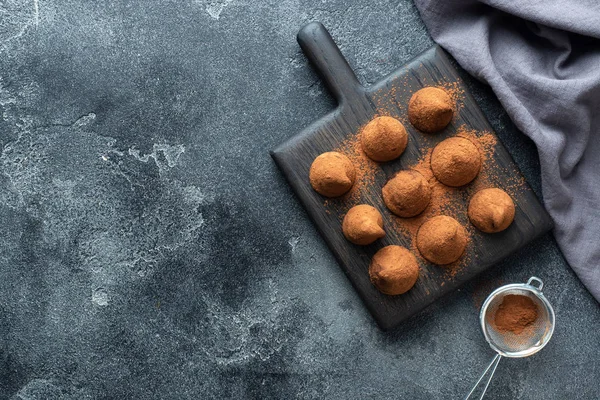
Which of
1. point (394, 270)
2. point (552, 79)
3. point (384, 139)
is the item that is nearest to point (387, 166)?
point (384, 139)

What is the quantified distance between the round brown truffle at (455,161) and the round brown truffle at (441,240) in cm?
6

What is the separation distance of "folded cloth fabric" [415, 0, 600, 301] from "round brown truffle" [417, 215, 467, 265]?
0.17m

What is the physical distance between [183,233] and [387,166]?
0.35 m

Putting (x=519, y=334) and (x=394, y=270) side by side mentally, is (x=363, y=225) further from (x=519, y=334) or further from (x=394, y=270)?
(x=519, y=334)

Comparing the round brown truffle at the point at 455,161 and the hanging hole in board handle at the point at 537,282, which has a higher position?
the round brown truffle at the point at 455,161

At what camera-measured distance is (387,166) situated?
0.84m

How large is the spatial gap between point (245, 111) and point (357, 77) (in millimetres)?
192

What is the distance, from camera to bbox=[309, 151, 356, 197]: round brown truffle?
79cm

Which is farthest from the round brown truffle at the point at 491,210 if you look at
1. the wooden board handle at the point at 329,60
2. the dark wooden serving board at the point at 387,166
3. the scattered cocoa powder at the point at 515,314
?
the wooden board handle at the point at 329,60

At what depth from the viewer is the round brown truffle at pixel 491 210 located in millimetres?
792

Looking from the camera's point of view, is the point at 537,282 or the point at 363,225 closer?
the point at 363,225

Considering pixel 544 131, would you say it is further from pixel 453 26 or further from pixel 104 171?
pixel 104 171

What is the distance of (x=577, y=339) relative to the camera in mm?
893

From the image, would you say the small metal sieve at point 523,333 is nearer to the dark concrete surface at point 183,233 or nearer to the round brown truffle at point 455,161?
the dark concrete surface at point 183,233
